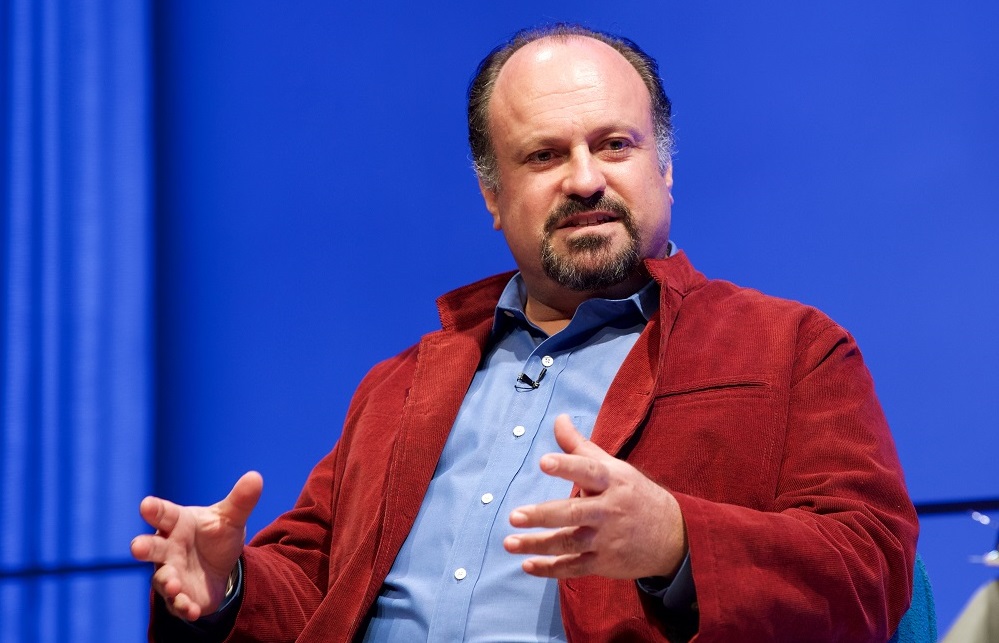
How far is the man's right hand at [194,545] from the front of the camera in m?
1.27

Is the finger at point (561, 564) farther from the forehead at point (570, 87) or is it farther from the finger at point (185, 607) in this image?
the forehead at point (570, 87)

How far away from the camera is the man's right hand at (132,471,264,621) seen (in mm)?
1267

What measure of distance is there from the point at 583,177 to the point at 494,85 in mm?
349

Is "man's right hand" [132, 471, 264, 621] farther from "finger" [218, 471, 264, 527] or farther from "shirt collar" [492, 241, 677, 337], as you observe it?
"shirt collar" [492, 241, 677, 337]

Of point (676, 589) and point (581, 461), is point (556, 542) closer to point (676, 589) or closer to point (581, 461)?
point (581, 461)

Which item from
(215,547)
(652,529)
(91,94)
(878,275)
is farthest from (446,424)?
(91,94)

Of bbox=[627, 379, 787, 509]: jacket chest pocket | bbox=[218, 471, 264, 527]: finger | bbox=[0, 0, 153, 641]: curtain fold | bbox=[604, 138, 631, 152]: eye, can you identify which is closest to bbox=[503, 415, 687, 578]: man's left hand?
bbox=[627, 379, 787, 509]: jacket chest pocket

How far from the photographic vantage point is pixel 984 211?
191cm

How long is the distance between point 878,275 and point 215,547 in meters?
1.28

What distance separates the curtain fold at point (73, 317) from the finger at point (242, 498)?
3.44 feet

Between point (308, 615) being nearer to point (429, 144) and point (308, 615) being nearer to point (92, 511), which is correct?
point (92, 511)

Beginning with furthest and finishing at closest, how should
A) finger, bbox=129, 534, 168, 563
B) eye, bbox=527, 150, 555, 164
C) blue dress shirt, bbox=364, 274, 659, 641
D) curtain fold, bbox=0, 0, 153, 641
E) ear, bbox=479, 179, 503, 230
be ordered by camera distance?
curtain fold, bbox=0, 0, 153, 641, ear, bbox=479, 179, 503, 230, eye, bbox=527, 150, 555, 164, blue dress shirt, bbox=364, 274, 659, 641, finger, bbox=129, 534, 168, 563

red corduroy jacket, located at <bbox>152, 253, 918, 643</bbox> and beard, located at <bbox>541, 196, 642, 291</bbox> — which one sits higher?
beard, located at <bbox>541, 196, 642, 291</bbox>

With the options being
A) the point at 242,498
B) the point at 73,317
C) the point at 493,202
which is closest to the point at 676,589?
the point at 242,498
